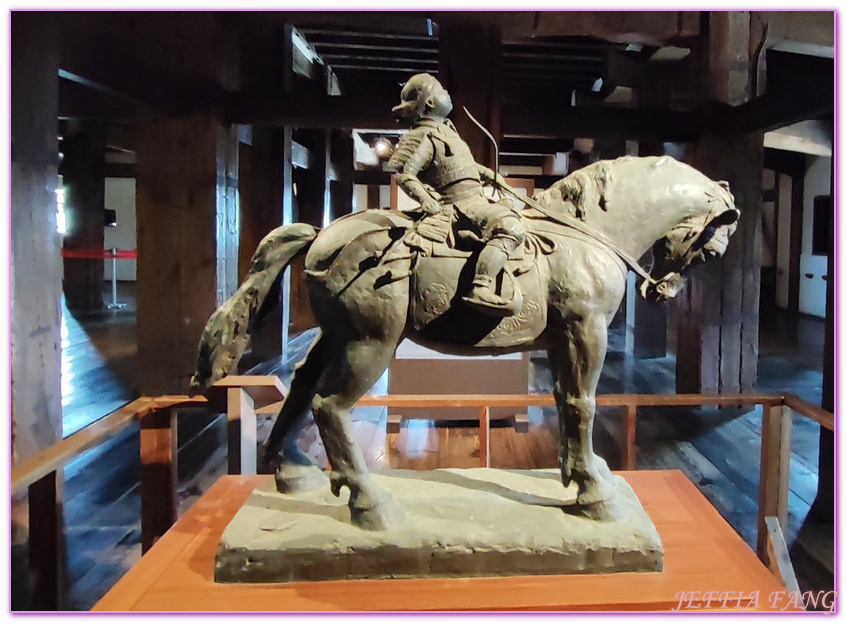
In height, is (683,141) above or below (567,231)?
above

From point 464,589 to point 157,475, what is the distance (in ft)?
4.96

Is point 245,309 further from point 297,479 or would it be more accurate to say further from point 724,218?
point 724,218

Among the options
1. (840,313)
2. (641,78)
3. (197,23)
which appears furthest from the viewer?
(641,78)

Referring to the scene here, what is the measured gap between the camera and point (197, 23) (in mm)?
4543

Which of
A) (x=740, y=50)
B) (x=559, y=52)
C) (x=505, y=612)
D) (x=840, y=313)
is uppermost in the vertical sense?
(x=559, y=52)

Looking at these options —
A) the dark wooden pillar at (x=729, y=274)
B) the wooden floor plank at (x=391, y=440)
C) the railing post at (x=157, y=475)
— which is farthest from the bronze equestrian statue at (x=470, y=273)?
the dark wooden pillar at (x=729, y=274)

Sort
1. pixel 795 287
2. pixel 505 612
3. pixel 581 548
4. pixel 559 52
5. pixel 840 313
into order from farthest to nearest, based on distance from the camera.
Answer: pixel 795 287 < pixel 559 52 < pixel 840 313 < pixel 581 548 < pixel 505 612

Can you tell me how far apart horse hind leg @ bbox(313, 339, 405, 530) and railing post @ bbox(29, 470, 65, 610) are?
3.84ft

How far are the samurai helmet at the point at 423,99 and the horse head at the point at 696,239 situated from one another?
842mm

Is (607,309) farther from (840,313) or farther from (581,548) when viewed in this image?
(840,313)

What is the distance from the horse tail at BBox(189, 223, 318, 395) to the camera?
2047 millimetres

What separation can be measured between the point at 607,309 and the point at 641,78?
194 inches

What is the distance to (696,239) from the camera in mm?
2084

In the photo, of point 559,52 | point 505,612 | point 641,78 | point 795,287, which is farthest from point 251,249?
point 795,287
